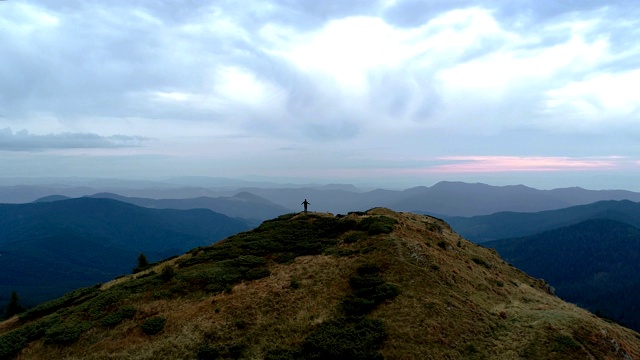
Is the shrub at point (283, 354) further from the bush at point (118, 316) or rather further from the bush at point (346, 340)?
the bush at point (118, 316)

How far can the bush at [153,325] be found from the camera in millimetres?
32253

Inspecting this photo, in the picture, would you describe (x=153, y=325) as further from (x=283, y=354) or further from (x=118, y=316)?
(x=283, y=354)

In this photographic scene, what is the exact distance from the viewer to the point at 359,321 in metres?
32.3

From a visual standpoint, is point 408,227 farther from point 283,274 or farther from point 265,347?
point 265,347

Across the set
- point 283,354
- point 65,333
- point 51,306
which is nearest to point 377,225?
point 283,354

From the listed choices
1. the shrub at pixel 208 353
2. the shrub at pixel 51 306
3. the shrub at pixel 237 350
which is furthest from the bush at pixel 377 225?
the shrub at pixel 51 306

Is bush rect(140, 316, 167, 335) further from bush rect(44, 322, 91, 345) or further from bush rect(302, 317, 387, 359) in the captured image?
bush rect(302, 317, 387, 359)

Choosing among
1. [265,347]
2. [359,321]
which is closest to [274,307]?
[265,347]

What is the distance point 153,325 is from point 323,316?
51.3 ft

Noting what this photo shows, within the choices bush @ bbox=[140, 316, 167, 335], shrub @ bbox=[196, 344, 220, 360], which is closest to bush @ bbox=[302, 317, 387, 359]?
shrub @ bbox=[196, 344, 220, 360]

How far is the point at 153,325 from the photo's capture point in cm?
3294

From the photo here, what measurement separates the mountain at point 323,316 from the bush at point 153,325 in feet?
0.30

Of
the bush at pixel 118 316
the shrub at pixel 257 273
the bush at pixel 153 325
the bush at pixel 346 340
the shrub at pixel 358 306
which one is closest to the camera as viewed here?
the bush at pixel 346 340

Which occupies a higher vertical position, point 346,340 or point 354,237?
point 354,237
